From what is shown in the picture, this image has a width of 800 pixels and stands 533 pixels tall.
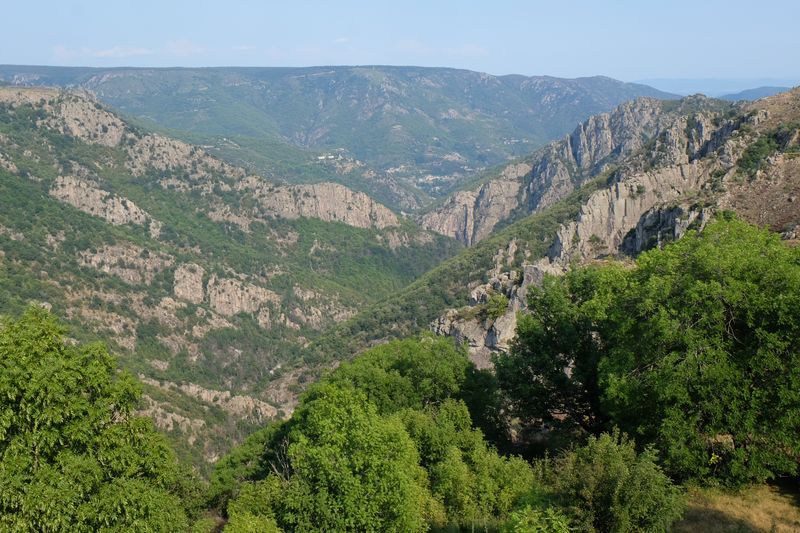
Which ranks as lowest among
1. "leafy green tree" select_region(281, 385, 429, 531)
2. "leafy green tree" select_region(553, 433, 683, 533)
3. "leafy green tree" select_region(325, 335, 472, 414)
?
"leafy green tree" select_region(325, 335, 472, 414)

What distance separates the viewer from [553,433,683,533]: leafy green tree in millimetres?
20141

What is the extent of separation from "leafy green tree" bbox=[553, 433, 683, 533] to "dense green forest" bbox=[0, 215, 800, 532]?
0.06 m

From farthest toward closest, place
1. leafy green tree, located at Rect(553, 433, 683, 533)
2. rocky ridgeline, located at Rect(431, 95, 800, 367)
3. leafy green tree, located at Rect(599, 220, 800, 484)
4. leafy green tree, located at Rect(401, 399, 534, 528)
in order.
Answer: rocky ridgeline, located at Rect(431, 95, 800, 367), leafy green tree, located at Rect(401, 399, 534, 528), leafy green tree, located at Rect(599, 220, 800, 484), leafy green tree, located at Rect(553, 433, 683, 533)

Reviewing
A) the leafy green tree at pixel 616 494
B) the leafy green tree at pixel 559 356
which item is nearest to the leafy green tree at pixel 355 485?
the leafy green tree at pixel 616 494

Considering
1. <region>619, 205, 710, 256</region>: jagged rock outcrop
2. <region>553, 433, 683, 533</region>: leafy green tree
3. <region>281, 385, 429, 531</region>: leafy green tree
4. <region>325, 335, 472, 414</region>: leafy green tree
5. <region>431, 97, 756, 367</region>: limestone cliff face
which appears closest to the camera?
<region>553, 433, 683, 533</region>: leafy green tree

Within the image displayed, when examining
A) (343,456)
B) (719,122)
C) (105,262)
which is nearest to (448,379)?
(343,456)

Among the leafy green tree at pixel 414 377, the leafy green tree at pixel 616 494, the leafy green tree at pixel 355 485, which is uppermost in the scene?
the leafy green tree at pixel 616 494

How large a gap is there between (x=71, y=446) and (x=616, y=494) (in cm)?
2249

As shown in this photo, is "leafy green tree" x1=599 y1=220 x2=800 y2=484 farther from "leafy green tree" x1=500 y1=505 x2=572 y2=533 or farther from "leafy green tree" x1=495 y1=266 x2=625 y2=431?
"leafy green tree" x1=500 y1=505 x2=572 y2=533

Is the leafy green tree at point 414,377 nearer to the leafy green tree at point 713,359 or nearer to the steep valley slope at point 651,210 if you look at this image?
the steep valley slope at point 651,210

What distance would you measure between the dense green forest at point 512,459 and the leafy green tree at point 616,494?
60 mm

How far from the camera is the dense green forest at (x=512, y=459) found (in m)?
21.9

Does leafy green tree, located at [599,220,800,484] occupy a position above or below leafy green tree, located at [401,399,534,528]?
above

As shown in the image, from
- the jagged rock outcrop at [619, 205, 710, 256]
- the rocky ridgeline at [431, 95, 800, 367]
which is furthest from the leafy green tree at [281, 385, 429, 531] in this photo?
the jagged rock outcrop at [619, 205, 710, 256]
